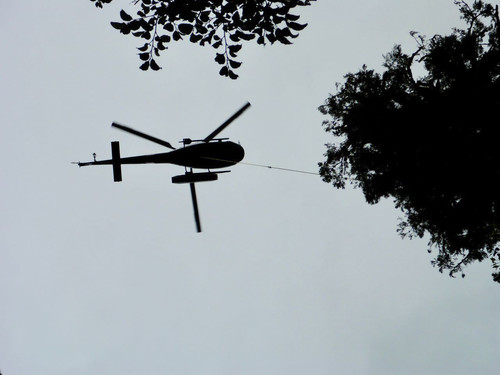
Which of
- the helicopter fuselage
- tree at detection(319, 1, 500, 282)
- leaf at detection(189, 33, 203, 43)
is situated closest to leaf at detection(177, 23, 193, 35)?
leaf at detection(189, 33, 203, 43)

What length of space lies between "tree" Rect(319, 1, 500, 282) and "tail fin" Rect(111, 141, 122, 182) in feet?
33.5

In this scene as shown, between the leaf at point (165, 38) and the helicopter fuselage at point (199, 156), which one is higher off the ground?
the helicopter fuselage at point (199, 156)

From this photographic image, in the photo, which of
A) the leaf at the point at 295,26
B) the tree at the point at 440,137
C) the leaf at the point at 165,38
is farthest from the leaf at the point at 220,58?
the tree at the point at 440,137

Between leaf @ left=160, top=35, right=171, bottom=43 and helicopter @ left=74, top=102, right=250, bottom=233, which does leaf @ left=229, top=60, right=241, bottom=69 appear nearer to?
leaf @ left=160, top=35, right=171, bottom=43

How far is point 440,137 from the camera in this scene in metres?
15.1

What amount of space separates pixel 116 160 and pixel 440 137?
39.9ft

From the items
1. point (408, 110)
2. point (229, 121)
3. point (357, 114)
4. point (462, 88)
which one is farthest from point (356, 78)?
point (229, 121)

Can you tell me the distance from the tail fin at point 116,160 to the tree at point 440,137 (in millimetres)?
10209

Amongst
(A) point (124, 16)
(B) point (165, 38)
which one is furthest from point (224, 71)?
(A) point (124, 16)

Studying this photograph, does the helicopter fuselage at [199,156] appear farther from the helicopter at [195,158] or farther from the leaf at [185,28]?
the leaf at [185,28]

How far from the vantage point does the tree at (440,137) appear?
14.7 meters

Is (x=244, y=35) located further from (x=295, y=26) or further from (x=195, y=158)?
(x=195, y=158)

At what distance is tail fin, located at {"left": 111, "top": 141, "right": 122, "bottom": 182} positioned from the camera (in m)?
11.8

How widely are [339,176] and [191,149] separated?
818 cm
